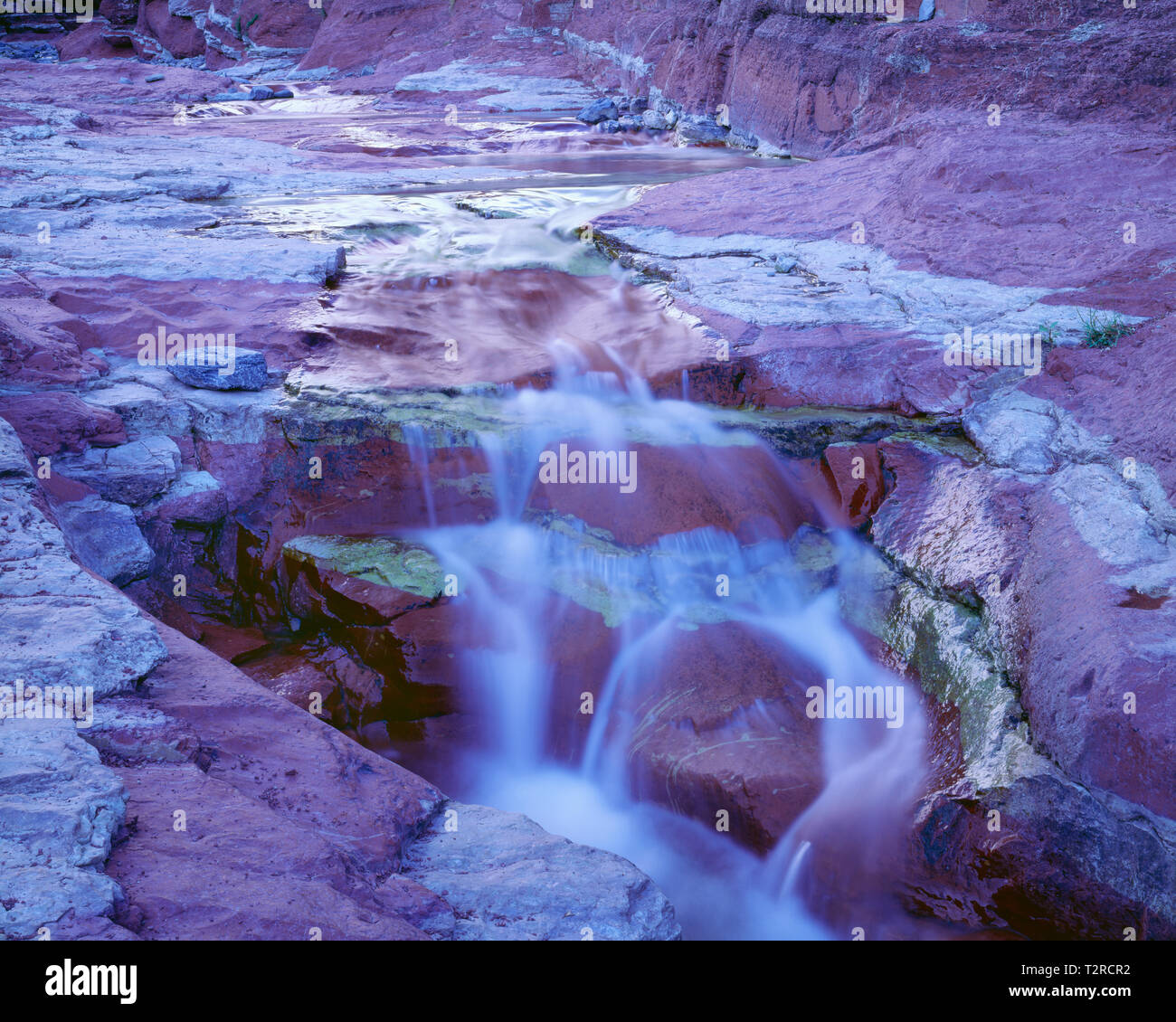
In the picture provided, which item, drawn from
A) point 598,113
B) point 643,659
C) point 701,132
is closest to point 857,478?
point 643,659

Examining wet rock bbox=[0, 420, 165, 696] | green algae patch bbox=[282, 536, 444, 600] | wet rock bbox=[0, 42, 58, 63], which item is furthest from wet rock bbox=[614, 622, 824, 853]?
wet rock bbox=[0, 42, 58, 63]

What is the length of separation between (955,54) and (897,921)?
5.97 metres

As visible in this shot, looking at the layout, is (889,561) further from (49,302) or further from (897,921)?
(49,302)

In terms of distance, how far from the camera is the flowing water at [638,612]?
2.95m

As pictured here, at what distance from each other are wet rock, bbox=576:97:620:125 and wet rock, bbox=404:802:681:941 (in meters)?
9.93

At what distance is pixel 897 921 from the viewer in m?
2.67

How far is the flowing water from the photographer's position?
2951 mm

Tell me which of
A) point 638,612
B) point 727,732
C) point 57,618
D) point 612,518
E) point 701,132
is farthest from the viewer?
point 701,132

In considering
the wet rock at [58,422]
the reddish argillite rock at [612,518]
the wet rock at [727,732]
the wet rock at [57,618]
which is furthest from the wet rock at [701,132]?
the wet rock at [57,618]

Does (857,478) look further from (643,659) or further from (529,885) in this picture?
(529,885)

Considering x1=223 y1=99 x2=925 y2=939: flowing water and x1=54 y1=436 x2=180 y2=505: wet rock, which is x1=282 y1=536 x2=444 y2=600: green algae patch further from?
x1=54 y1=436 x2=180 y2=505: wet rock

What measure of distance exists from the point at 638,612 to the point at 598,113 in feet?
29.0

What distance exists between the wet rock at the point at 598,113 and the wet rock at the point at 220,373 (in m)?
7.99

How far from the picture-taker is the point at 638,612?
11.7ft
